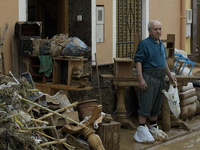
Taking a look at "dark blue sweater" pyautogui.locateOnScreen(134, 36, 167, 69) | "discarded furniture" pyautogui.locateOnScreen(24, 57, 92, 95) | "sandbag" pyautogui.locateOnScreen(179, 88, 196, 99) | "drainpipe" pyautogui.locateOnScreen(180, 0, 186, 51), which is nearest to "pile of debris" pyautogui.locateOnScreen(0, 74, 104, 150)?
"discarded furniture" pyautogui.locateOnScreen(24, 57, 92, 95)

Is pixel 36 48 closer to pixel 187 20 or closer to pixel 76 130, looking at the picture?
pixel 76 130

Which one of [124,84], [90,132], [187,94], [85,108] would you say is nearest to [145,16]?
[187,94]

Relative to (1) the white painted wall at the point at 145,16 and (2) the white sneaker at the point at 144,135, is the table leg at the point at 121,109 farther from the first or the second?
(1) the white painted wall at the point at 145,16

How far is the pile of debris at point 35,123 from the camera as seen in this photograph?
16.9ft

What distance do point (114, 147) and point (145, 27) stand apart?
16.4 feet

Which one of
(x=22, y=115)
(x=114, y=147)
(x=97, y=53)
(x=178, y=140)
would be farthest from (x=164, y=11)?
(x=22, y=115)

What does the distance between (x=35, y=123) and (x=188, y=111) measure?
4.77 metres

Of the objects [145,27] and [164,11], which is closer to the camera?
[145,27]

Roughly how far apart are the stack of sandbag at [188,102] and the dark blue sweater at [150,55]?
7.19ft

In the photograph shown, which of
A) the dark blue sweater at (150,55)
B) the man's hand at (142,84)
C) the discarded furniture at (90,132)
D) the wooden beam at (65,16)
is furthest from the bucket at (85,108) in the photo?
the wooden beam at (65,16)

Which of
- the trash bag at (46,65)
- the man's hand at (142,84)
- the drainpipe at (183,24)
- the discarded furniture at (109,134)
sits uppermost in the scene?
the drainpipe at (183,24)

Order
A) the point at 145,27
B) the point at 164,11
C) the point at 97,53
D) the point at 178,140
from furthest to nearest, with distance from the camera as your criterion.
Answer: the point at 164,11
the point at 145,27
the point at 97,53
the point at 178,140

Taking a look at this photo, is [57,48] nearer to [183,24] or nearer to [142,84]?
[142,84]

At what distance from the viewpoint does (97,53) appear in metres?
9.41
